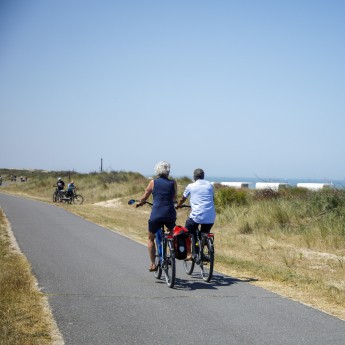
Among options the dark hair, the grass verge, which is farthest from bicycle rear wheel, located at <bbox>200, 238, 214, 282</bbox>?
the grass verge

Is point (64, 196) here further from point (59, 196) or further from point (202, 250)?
A: point (202, 250)

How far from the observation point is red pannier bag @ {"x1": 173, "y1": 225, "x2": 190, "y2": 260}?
30.7ft

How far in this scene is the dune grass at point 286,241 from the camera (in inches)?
384

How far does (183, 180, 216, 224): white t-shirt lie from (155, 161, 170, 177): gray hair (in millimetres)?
752

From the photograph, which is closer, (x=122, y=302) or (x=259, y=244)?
(x=122, y=302)

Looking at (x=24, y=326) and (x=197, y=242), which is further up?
(x=197, y=242)

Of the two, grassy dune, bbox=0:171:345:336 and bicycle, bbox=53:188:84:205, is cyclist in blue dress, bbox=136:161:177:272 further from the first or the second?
bicycle, bbox=53:188:84:205

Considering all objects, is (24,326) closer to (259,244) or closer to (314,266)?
(314,266)

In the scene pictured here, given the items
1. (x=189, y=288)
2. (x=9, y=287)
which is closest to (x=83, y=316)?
(x=9, y=287)

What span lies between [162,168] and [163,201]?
0.62 metres

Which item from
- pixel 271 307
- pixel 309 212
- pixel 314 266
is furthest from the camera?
pixel 309 212

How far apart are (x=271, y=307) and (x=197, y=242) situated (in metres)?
2.63

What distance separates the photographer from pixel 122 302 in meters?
7.73

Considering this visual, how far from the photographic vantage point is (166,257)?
930 cm
